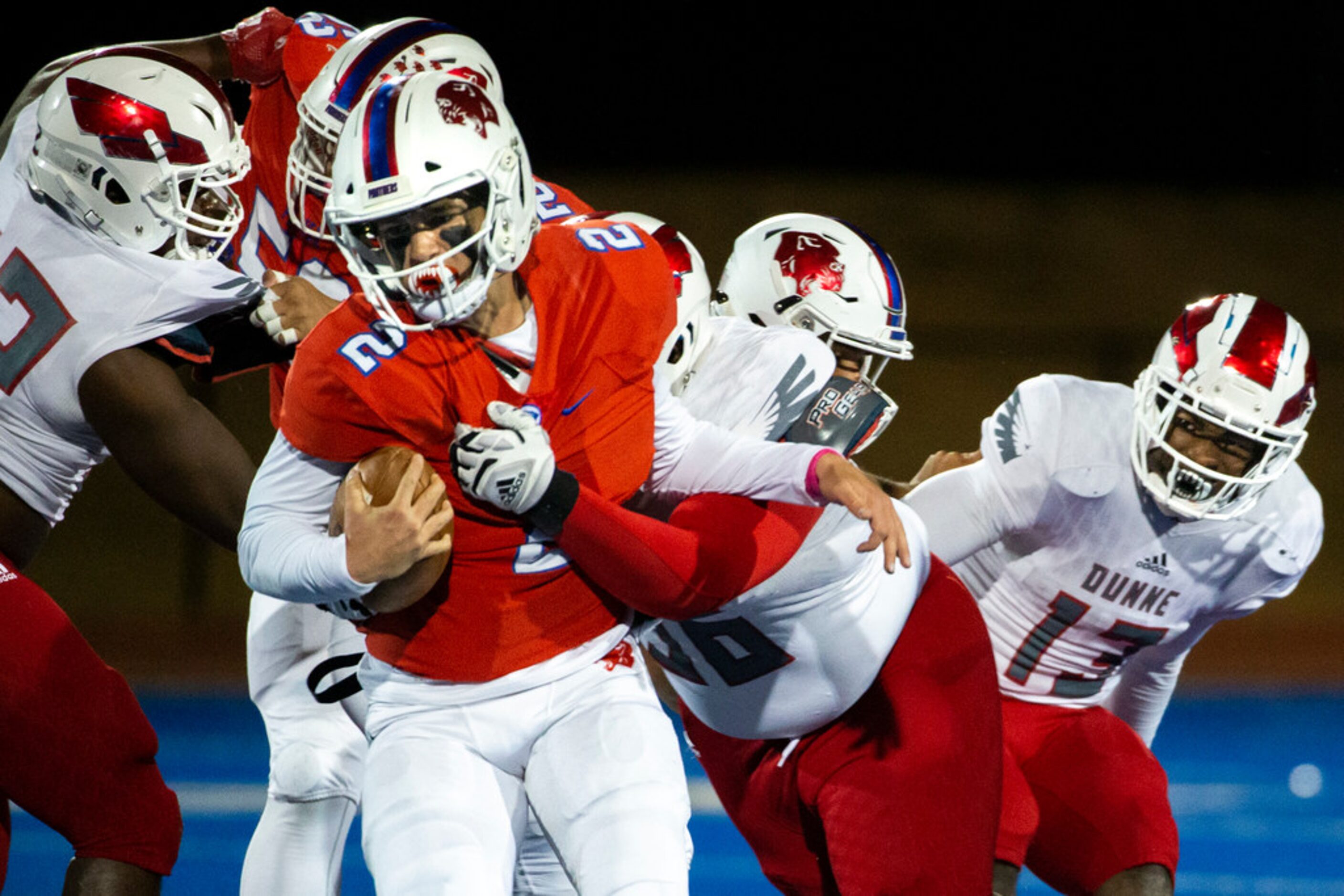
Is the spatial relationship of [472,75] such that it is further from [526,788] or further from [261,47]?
[526,788]

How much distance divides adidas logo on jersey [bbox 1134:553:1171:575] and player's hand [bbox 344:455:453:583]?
5.68 feet

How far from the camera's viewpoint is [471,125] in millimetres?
2266

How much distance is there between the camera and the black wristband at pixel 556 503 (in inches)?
85.6

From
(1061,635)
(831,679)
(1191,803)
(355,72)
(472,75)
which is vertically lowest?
(1191,803)

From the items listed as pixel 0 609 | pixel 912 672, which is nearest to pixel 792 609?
pixel 912 672

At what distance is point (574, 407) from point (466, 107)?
1.59 feet

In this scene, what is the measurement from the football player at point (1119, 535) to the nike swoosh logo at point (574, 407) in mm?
1075

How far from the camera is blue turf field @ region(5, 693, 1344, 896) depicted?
414cm

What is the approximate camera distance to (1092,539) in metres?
3.22

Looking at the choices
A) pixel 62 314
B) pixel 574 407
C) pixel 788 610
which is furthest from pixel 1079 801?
pixel 62 314

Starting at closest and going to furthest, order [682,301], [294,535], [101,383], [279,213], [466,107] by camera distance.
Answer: [294,535], [466,107], [101,383], [682,301], [279,213]

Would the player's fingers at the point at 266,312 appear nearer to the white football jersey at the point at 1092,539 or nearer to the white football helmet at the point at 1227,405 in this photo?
the white football jersey at the point at 1092,539

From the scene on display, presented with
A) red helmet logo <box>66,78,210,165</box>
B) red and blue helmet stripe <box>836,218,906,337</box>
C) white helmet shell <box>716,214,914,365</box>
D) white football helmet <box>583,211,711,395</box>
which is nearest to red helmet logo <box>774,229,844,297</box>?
white helmet shell <box>716,214,914,365</box>

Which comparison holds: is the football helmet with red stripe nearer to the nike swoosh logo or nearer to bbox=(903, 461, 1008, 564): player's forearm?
bbox=(903, 461, 1008, 564): player's forearm
